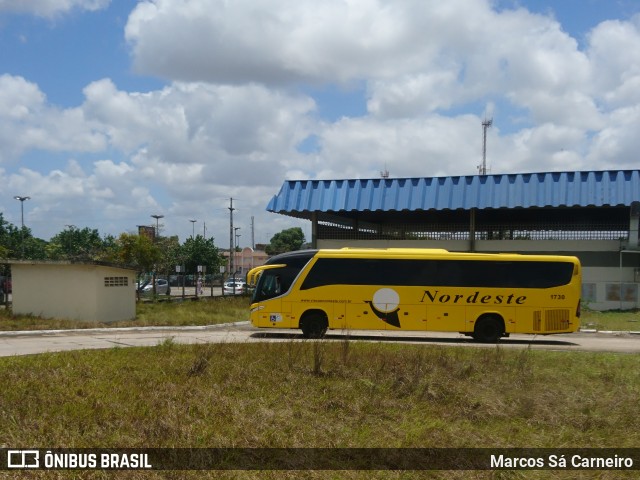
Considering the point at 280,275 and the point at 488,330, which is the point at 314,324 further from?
the point at 488,330

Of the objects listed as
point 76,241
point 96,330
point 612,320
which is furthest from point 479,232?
point 76,241

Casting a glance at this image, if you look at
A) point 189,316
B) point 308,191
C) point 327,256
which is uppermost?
point 308,191

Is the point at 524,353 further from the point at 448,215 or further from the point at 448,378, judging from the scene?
the point at 448,215

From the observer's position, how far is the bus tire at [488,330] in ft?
69.9

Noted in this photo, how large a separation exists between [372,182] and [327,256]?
18.2 metres

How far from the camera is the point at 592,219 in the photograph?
41.4 metres

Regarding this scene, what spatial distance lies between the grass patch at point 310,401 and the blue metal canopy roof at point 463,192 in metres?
23.6

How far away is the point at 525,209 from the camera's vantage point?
3962 cm

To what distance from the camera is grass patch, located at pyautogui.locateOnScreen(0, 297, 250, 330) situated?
78.5 feet

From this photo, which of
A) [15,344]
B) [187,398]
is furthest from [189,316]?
[187,398]

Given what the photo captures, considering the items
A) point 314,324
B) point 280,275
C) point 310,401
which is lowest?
point 314,324

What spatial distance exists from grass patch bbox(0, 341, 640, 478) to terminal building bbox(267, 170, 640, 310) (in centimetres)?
2386

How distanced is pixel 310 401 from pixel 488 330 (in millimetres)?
12717

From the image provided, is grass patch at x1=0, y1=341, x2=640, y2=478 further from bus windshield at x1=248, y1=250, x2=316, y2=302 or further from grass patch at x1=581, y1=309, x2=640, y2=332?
grass patch at x1=581, y1=309, x2=640, y2=332
